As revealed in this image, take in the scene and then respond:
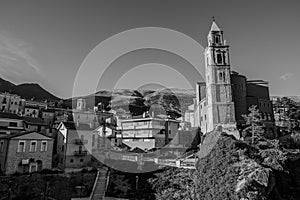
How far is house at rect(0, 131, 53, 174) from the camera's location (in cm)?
2370

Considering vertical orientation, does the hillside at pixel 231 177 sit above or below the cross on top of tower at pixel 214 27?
below

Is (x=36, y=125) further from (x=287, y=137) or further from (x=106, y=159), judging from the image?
(x=287, y=137)

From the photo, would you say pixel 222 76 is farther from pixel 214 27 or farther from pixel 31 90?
pixel 31 90

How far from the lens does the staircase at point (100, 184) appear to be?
21.0 meters

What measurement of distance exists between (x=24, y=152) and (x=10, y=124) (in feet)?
36.5

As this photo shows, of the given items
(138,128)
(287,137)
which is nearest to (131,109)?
(138,128)

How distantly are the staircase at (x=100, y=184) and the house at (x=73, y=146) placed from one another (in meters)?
5.02

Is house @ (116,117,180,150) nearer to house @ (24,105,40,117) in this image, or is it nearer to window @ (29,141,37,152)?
window @ (29,141,37,152)

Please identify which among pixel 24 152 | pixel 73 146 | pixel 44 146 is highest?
pixel 44 146

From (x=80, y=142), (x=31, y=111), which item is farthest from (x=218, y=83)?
(x=31, y=111)

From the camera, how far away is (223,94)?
35.6 meters

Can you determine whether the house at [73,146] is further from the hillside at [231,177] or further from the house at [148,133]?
the hillside at [231,177]

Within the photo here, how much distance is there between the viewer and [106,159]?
29.7m

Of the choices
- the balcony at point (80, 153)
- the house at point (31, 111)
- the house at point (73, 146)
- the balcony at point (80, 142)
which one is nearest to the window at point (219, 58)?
the house at point (73, 146)
